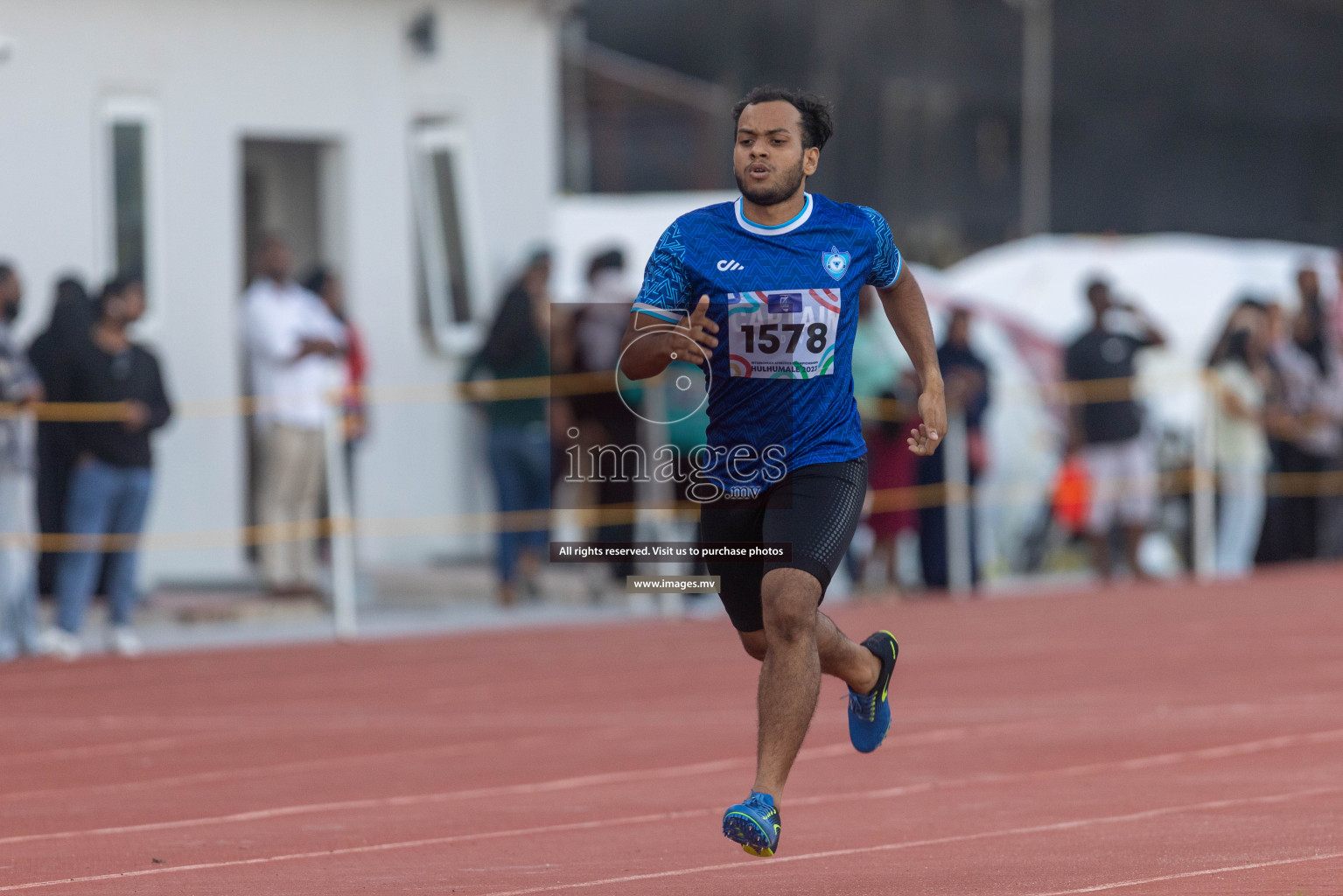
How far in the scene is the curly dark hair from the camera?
19.5 feet

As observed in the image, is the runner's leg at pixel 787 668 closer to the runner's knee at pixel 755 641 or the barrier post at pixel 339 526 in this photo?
the runner's knee at pixel 755 641

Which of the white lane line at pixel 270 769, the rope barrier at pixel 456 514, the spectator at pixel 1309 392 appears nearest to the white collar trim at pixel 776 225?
the white lane line at pixel 270 769

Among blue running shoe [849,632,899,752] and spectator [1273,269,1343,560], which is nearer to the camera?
blue running shoe [849,632,899,752]

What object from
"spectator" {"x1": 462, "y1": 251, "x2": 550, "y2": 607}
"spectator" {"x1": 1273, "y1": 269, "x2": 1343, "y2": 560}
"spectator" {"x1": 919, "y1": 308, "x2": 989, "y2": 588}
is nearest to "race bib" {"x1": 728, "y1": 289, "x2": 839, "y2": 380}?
"spectator" {"x1": 462, "y1": 251, "x2": 550, "y2": 607}

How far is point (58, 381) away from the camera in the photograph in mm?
12398

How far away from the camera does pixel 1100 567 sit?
56.6 feet

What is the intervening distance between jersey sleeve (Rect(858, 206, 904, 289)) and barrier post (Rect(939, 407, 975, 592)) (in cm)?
963

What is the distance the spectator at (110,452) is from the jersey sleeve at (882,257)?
23.1ft

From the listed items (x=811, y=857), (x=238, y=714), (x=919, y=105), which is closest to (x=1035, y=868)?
(x=811, y=857)

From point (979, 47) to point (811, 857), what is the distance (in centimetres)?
2915

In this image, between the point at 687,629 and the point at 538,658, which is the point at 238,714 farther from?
the point at 687,629

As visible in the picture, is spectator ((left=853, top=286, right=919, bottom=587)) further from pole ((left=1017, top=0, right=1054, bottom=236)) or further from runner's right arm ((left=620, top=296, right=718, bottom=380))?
pole ((left=1017, top=0, right=1054, bottom=236))

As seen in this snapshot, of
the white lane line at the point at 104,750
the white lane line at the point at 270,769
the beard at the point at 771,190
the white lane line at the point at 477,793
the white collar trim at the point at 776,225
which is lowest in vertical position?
the white lane line at the point at 104,750

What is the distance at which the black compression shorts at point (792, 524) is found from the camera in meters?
5.91
